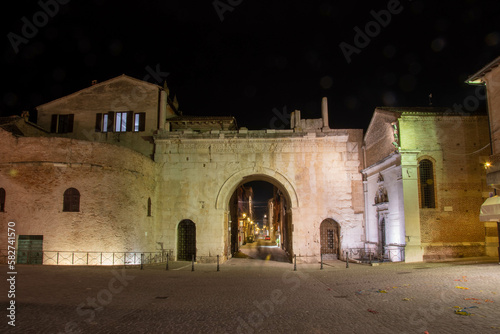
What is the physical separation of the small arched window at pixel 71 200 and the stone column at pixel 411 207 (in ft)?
57.6

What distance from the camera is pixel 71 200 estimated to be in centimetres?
1938

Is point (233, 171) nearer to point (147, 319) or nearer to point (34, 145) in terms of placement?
point (34, 145)

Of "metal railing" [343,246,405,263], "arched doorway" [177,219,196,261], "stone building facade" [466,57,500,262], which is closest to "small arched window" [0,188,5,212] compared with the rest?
"arched doorway" [177,219,196,261]

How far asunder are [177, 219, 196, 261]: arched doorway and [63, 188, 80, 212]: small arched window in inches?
279

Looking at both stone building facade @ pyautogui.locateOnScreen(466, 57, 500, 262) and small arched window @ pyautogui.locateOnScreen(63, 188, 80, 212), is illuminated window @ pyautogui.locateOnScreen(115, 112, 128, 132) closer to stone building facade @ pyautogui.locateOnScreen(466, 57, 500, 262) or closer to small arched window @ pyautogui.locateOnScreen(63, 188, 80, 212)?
small arched window @ pyautogui.locateOnScreen(63, 188, 80, 212)

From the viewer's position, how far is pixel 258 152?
24.6 m

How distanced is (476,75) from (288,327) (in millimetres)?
15627

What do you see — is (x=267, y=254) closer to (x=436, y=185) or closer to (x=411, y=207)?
(x=411, y=207)

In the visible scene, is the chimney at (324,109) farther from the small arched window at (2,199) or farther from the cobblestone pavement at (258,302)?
the small arched window at (2,199)

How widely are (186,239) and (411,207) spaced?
46.2 feet

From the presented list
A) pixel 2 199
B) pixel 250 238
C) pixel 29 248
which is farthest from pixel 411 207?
pixel 250 238

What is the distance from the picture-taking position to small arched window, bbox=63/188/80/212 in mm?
19297

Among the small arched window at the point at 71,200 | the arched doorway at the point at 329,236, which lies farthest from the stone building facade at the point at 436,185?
the small arched window at the point at 71,200

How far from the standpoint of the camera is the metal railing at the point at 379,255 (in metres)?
20.2
